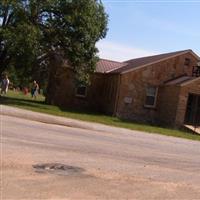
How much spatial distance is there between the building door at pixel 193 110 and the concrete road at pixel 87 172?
22.8 meters

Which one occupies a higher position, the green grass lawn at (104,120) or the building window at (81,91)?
the building window at (81,91)

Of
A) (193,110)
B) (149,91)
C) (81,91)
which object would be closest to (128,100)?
(149,91)

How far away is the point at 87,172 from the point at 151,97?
97.3ft

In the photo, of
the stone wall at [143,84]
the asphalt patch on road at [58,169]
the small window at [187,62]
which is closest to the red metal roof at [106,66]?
the stone wall at [143,84]

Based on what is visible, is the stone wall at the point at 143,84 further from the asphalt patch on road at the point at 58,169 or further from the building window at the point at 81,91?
the asphalt patch on road at the point at 58,169

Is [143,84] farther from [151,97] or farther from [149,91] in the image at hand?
[151,97]

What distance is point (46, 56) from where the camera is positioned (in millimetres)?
36938

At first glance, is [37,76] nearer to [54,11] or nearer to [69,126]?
[54,11]

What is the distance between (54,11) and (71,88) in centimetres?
785

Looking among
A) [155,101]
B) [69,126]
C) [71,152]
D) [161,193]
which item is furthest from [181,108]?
[161,193]

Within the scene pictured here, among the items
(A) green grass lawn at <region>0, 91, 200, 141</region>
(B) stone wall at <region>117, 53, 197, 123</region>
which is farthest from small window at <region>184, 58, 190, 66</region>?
(A) green grass lawn at <region>0, 91, 200, 141</region>

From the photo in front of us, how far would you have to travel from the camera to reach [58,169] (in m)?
11.1

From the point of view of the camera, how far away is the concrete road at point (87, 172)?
9.02m

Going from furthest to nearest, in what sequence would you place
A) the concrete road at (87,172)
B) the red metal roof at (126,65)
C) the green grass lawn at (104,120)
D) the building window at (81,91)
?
the building window at (81,91)
the red metal roof at (126,65)
the green grass lawn at (104,120)
the concrete road at (87,172)
